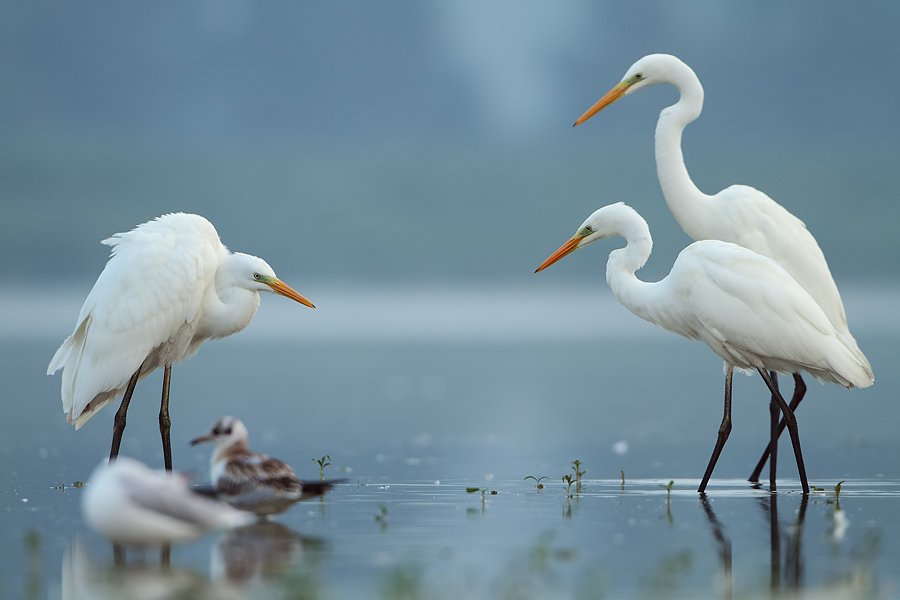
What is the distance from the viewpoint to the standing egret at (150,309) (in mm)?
7055

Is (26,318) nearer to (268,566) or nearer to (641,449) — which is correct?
(641,449)

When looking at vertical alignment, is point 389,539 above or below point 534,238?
below

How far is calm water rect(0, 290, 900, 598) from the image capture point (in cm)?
448

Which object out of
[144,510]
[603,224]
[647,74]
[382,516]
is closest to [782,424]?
[603,224]

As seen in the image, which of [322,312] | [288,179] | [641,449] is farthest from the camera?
[288,179]

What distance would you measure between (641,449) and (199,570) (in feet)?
18.2

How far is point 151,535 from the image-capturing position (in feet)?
14.5

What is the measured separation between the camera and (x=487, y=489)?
693 cm

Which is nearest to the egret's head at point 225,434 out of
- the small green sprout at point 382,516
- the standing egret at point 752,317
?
the small green sprout at point 382,516

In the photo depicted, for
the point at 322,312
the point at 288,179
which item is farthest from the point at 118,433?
the point at 288,179

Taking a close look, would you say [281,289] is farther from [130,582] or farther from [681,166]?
[130,582]

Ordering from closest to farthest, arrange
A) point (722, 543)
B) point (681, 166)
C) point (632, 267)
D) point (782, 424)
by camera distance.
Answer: point (722, 543) < point (632, 267) < point (782, 424) < point (681, 166)

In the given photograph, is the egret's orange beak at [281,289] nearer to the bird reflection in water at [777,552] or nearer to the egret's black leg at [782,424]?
the bird reflection in water at [777,552]

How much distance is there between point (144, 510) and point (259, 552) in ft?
2.30
